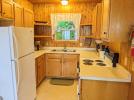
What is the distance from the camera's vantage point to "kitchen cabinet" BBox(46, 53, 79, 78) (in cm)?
412

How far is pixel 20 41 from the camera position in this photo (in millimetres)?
2074

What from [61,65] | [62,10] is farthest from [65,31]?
[61,65]

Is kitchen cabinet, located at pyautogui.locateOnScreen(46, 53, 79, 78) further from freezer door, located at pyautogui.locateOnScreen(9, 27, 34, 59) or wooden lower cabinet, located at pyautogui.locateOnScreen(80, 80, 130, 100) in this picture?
wooden lower cabinet, located at pyautogui.locateOnScreen(80, 80, 130, 100)

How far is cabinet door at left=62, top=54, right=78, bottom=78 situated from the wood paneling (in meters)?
1.26

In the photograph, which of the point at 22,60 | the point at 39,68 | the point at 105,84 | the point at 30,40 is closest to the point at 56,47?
the point at 39,68

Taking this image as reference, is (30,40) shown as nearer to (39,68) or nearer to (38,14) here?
(39,68)

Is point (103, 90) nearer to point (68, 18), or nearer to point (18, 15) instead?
point (18, 15)

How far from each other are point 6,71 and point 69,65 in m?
2.40

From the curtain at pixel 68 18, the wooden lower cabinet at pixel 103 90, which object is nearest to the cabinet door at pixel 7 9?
the wooden lower cabinet at pixel 103 90

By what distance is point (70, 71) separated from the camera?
4.18m

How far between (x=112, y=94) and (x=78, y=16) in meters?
3.05

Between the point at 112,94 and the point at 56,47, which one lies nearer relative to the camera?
the point at 112,94

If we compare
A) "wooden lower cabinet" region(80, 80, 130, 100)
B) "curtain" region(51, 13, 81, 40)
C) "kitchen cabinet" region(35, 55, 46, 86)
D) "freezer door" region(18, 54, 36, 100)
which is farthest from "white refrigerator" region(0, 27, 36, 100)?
"curtain" region(51, 13, 81, 40)

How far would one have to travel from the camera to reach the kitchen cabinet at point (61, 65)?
4125 millimetres
